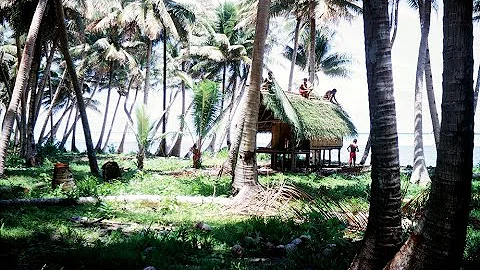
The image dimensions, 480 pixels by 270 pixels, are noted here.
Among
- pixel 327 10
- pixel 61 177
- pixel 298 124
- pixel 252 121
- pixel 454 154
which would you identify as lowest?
pixel 61 177

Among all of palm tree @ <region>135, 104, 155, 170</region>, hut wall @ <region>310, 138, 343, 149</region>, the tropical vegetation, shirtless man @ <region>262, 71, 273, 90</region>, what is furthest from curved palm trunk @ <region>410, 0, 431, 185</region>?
palm tree @ <region>135, 104, 155, 170</region>

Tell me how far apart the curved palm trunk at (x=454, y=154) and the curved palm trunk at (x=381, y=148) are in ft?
1.89

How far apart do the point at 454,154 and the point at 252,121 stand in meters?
6.69

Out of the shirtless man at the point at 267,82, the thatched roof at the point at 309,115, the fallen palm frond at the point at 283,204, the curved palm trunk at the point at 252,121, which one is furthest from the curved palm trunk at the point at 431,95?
the fallen palm frond at the point at 283,204

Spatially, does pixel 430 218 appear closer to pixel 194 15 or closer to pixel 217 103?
pixel 217 103

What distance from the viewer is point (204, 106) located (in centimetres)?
1669

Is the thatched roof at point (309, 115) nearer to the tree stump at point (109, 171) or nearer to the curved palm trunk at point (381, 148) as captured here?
the tree stump at point (109, 171)

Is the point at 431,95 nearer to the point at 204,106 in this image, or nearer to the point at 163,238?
the point at 204,106

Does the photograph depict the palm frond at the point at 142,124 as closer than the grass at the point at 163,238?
No

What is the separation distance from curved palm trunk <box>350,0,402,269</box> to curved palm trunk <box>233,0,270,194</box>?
5724 millimetres

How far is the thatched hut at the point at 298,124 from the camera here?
654 inches

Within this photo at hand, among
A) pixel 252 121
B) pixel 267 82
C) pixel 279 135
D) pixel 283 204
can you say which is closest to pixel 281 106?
pixel 267 82

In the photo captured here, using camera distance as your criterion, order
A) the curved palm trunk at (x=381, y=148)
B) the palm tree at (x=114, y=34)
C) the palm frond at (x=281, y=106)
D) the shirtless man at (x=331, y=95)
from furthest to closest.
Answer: the palm tree at (x=114, y=34) < the shirtless man at (x=331, y=95) < the palm frond at (x=281, y=106) < the curved palm trunk at (x=381, y=148)

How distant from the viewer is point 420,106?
14.5 metres
